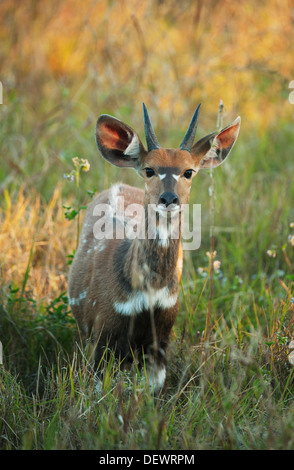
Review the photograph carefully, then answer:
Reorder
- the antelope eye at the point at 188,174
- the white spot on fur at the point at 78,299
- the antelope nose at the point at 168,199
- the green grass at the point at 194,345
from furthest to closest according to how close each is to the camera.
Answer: the white spot on fur at the point at 78,299
the antelope eye at the point at 188,174
the antelope nose at the point at 168,199
the green grass at the point at 194,345

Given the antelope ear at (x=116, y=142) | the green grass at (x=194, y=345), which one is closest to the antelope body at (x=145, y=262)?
the antelope ear at (x=116, y=142)

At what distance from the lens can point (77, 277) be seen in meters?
3.93

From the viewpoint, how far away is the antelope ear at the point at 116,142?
11.8 ft

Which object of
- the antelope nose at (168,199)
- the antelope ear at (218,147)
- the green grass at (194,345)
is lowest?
the green grass at (194,345)

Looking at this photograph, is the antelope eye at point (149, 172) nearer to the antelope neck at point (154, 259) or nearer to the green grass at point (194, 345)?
the antelope neck at point (154, 259)

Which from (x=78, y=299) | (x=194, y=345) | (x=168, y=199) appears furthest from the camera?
(x=78, y=299)

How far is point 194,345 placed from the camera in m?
3.67

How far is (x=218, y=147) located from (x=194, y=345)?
1279mm

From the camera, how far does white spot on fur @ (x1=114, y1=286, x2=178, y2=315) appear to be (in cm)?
328

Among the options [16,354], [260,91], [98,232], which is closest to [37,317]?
[16,354]

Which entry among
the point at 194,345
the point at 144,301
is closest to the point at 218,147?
the point at 144,301

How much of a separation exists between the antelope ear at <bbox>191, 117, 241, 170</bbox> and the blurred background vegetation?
74 cm

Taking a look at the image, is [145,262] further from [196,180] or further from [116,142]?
[196,180]
